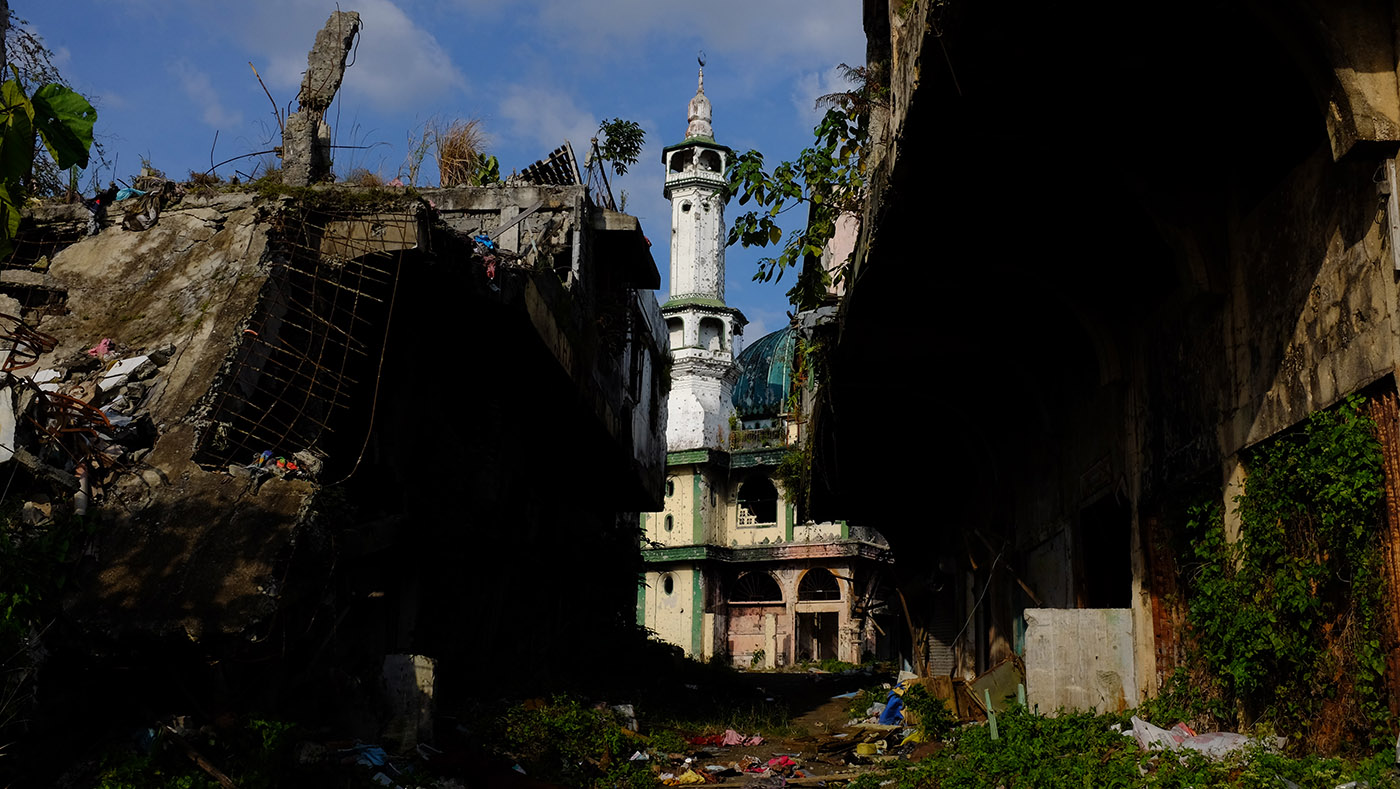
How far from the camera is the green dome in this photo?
149ft

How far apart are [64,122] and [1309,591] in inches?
248

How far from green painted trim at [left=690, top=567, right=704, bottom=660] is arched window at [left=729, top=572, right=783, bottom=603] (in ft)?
5.38

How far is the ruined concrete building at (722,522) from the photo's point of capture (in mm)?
39219

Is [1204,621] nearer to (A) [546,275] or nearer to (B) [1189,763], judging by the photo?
(B) [1189,763]

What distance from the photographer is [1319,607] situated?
5.92m

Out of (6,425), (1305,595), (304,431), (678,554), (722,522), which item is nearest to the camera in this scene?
(1305,595)

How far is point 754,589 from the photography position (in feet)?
134

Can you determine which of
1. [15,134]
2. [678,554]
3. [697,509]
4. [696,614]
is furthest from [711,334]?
[15,134]

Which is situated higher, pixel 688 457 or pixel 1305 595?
pixel 688 457

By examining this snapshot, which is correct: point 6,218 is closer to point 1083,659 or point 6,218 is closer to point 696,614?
point 1083,659

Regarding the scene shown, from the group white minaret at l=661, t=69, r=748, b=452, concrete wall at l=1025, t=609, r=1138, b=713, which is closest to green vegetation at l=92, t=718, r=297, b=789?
concrete wall at l=1025, t=609, r=1138, b=713

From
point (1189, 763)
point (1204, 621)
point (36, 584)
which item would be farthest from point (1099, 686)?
point (36, 584)

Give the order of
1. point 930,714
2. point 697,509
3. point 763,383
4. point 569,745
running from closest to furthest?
point 569,745 < point 930,714 < point 697,509 < point 763,383

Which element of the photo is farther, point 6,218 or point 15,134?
point 6,218
